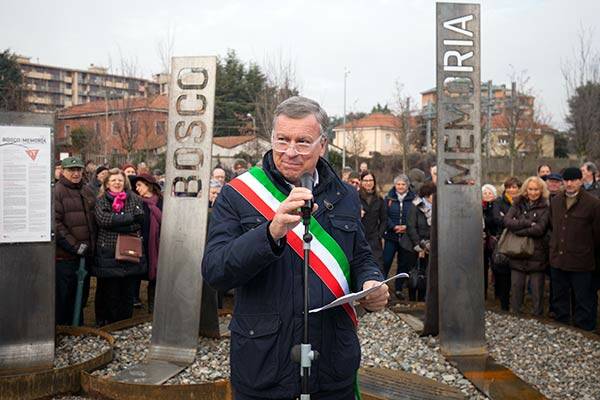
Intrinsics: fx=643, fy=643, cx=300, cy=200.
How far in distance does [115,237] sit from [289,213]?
5.98 m

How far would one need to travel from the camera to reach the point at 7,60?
111ft

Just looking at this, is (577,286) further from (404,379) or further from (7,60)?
(7,60)

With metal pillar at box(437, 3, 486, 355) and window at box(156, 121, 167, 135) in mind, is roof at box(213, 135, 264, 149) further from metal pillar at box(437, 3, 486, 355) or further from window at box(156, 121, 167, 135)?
metal pillar at box(437, 3, 486, 355)

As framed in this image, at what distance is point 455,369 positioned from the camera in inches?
250

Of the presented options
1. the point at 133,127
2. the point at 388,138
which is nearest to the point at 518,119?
the point at 133,127

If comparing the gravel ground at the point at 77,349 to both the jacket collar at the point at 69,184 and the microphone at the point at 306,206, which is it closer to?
the jacket collar at the point at 69,184

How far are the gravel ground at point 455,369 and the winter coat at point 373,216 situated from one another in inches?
93.7

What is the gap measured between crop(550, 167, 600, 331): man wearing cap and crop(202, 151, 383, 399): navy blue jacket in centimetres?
610

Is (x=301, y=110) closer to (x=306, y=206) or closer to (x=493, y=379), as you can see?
(x=306, y=206)

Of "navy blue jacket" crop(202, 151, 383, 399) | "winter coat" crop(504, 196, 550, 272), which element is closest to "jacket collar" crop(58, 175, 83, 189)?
"navy blue jacket" crop(202, 151, 383, 399)

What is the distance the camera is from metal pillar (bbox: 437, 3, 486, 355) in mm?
6859

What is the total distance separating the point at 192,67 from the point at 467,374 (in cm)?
421

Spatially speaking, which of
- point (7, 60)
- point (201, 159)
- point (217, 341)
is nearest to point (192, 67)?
point (201, 159)

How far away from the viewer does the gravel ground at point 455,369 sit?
242 inches
